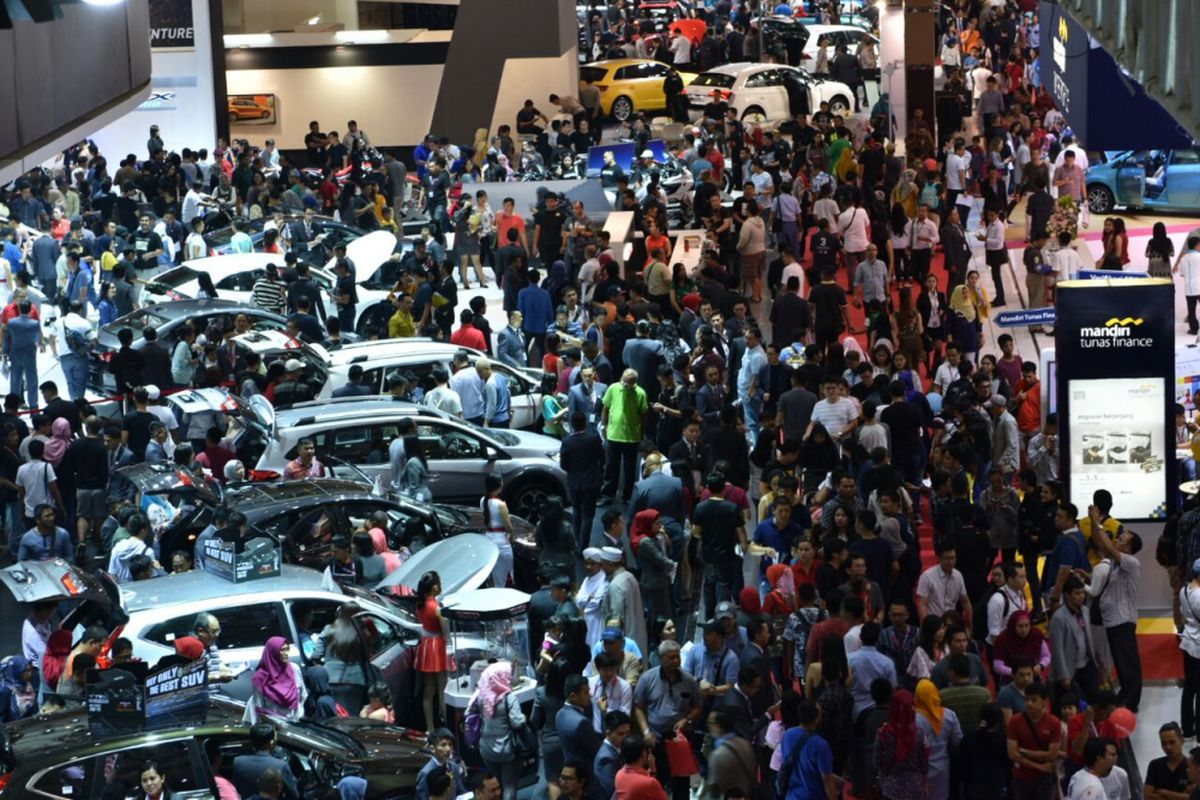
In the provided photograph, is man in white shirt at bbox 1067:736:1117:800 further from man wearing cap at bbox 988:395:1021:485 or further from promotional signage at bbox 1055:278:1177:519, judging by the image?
man wearing cap at bbox 988:395:1021:485

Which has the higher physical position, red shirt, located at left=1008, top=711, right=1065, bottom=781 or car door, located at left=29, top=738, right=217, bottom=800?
car door, located at left=29, top=738, right=217, bottom=800

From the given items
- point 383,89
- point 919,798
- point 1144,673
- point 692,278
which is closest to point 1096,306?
point 1144,673

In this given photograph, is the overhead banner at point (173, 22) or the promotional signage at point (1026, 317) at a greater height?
the overhead banner at point (173, 22)

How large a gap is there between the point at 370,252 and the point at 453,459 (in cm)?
872

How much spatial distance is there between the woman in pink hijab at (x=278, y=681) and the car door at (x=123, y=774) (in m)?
1.73

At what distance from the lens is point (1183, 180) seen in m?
30.7

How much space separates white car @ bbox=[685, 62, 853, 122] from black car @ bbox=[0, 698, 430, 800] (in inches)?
1084

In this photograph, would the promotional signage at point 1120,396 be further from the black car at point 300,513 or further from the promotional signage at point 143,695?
the promotional signage at point 143,695

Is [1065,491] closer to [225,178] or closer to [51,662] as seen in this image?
[51,662]

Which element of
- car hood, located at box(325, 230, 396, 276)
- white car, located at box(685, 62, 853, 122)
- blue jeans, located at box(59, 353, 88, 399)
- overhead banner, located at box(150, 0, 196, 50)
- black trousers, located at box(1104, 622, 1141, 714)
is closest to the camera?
black trousers, located at box(1104, 622, 1141, 714)

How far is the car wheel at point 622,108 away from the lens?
4153cm

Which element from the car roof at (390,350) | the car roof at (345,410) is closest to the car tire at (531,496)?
the car roof at (345,410)

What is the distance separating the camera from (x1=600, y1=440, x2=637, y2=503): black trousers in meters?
18.3

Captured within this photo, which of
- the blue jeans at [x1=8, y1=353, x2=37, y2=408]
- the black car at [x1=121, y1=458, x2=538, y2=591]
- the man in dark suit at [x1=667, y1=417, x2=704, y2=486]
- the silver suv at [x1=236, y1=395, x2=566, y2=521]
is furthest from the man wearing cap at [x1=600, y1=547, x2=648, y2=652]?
the blue jeans at [x1=8, y1=353, x2=37, y2=408]
